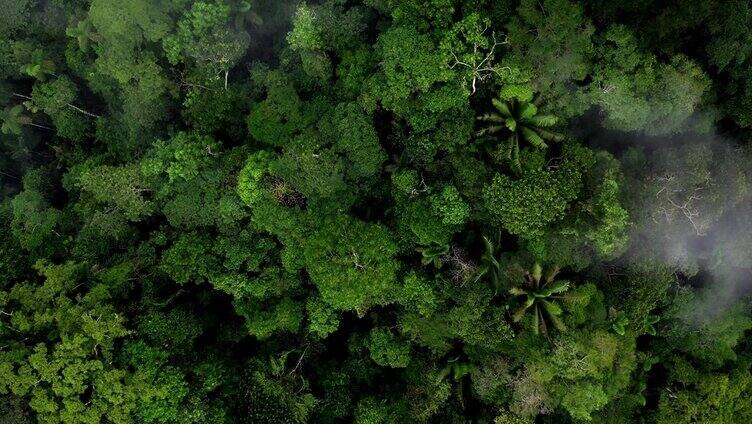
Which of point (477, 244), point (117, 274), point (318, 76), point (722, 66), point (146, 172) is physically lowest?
point (117, 274)

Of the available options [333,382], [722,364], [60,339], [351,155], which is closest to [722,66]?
[722,364]

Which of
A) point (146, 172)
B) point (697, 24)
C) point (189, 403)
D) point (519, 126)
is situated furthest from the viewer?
point (146, 172)

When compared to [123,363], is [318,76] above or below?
above

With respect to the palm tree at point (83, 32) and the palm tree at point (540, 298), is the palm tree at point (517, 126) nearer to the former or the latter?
the palm tree at point (540, 298)

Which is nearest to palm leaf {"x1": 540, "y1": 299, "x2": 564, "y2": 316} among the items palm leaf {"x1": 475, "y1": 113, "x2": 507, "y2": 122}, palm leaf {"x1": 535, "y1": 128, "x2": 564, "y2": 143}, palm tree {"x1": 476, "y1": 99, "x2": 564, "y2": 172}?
palm tree {"x1": 476, "y1": 99, "x2": 564, "y2": 172}

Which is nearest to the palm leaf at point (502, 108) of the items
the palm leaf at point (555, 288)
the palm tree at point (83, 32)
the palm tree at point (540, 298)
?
the palm tree at point (540, 298)

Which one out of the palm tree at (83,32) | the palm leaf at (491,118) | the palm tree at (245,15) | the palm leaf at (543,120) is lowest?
the palm tree at (83,32)

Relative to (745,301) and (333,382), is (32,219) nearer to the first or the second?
(333,382)
